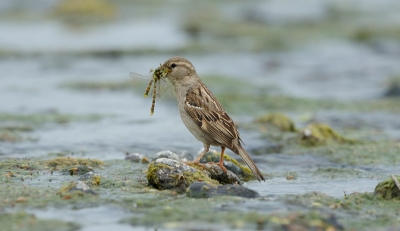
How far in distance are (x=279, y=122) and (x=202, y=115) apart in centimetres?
394

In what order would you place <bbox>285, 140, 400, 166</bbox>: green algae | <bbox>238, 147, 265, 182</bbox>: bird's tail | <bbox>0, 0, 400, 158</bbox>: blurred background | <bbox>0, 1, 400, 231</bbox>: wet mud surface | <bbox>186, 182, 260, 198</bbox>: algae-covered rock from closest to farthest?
<bbox>0, 1, 400, 231</bbox>: wet mud surface
<bbox>186, 182, 260, 198</bbox>: algae-covered rock
<bbox>238, 147, 265, 182</bbox>: bird's tail
<bbox>285, 140, 400, 166</bbox>: green algae
<bbox>0, 0, 400, 158</bbox>: blurred background

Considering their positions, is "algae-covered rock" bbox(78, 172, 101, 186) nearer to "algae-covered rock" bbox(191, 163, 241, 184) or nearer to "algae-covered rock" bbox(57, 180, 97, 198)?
"algae-covered rock" bbox(57, 180, 97, 198)

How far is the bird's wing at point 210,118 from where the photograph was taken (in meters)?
8.81

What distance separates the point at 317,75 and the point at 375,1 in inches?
661

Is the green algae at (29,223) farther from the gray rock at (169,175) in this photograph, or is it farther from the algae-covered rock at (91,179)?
the gray rock at (169,175)

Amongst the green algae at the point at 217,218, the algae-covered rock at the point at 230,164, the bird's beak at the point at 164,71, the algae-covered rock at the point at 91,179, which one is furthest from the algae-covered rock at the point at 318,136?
the green algae at the point at 217,218

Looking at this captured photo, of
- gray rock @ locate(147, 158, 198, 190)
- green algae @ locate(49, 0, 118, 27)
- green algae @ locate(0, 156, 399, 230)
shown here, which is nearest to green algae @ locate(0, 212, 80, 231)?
green algae @ locate(0, 156, 399, 230)

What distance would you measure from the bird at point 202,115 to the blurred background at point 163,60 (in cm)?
190

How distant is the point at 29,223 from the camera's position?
6.05 m

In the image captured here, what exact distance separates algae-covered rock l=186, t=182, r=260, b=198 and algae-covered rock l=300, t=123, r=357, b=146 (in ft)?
13.9

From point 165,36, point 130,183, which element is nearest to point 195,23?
point 165,36

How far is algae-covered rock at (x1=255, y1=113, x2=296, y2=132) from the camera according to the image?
41.1 ft

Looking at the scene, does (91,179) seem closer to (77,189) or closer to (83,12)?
(77,189)

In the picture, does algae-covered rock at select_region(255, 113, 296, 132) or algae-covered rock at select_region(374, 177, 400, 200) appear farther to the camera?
algae-covered rock at select_region(255, 113, 296, 132)
